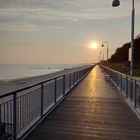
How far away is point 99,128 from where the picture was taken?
8938 mm

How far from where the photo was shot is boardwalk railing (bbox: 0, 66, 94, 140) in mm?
6795

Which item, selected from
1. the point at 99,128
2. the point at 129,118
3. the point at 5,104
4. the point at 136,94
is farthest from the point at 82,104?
the point at 5,104

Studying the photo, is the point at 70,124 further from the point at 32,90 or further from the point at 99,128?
the point at 32,90

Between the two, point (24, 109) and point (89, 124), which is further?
point (89, 124)

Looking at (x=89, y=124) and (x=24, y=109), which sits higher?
(x=24, y=109)

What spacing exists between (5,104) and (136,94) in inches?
252

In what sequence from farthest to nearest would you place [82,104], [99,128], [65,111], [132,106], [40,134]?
[82,104] → [132,106] → [65,111] → [99,128] → [40,134]

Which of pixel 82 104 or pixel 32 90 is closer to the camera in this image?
pixel 32 90

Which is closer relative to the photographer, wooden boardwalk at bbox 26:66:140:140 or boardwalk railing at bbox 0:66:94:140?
boardwalk railing at bbox 0:66:94:140

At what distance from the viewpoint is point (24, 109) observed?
845 centimetres

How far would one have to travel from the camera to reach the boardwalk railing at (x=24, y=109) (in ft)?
22.3

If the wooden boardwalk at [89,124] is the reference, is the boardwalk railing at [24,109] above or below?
above

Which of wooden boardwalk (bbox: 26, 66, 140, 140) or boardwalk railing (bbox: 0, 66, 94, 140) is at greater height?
boardwalk railing (bbox: 0, 66, 94, 140)

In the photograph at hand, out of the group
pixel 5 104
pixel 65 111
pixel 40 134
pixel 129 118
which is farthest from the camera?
pixel 65 111
